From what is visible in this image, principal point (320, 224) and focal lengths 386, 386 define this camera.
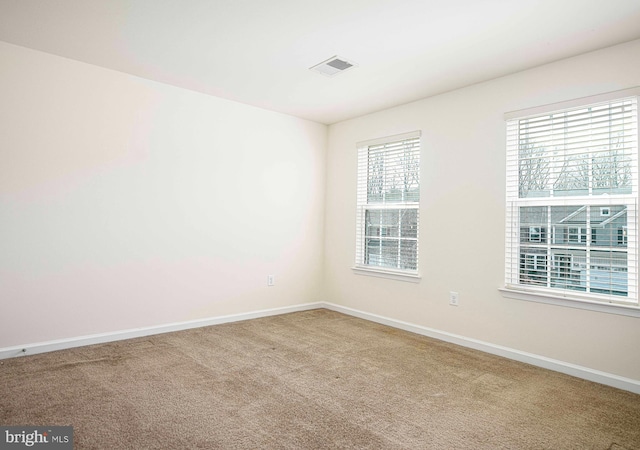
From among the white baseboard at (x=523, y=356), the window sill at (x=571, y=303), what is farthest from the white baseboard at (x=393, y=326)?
the window sill at (x=571, y=303)

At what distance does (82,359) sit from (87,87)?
2403mm

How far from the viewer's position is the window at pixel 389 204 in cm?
442

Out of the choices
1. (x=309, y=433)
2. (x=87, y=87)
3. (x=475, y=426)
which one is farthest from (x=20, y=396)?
(x=475, y=426)

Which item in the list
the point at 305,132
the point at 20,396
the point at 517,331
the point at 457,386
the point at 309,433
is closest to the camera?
the point at 309,433

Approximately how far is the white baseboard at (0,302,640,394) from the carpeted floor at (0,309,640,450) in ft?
0.29

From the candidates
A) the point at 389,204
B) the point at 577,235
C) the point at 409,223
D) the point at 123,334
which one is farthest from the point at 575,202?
the point at 123,334

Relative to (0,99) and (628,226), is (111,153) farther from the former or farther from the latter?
(628,226)

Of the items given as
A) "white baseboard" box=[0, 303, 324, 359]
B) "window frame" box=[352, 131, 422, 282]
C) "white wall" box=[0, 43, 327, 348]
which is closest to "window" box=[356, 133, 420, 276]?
"window frame" box=[352, 131, 422, 282]

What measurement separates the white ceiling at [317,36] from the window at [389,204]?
885mm

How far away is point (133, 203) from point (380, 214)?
280 cm

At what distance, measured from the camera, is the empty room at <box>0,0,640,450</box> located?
244cm

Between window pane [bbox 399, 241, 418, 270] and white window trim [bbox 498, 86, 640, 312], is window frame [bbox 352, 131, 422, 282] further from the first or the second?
white window trim [bbox 498, 86, 640, 312]

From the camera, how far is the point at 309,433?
212 cm

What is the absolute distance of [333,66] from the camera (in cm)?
344
